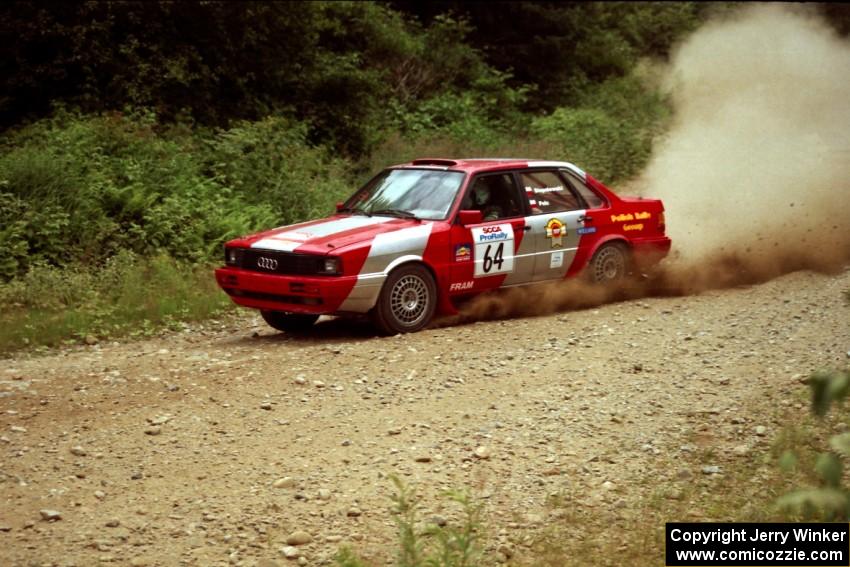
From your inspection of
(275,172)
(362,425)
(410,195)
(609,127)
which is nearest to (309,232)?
(410,195)

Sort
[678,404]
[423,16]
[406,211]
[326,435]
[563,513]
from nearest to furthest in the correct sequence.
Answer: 1. [563,513]
2. [326,435]
3. [678,404]
4. [406,211]
5. [423,16]

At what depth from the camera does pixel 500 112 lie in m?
26.2

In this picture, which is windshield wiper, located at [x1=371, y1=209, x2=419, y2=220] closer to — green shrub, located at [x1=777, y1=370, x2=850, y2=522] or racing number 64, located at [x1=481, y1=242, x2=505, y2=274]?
racing number 64, located at [x1=481, y1=242, x2=505, y2=274]

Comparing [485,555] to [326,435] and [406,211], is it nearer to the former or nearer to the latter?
[326,435]

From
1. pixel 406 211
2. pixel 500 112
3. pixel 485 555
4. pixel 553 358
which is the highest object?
pixel 500 112

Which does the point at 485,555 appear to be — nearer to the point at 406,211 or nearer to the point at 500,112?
the point at 406,211

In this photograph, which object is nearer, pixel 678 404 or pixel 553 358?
pixel 678 404

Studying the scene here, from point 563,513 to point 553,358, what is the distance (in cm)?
320

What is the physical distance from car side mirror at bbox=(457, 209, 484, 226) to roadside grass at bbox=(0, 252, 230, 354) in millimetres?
3194

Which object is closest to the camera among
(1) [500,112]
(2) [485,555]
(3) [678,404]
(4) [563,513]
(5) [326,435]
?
(2) [485,555]

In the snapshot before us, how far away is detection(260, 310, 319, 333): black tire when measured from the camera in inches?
443

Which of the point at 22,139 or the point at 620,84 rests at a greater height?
the point at 620,84

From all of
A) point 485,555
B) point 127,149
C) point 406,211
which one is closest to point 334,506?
point 485,555

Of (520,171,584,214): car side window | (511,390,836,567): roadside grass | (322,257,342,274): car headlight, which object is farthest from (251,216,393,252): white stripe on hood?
(511,390,836,567): roadside grass
